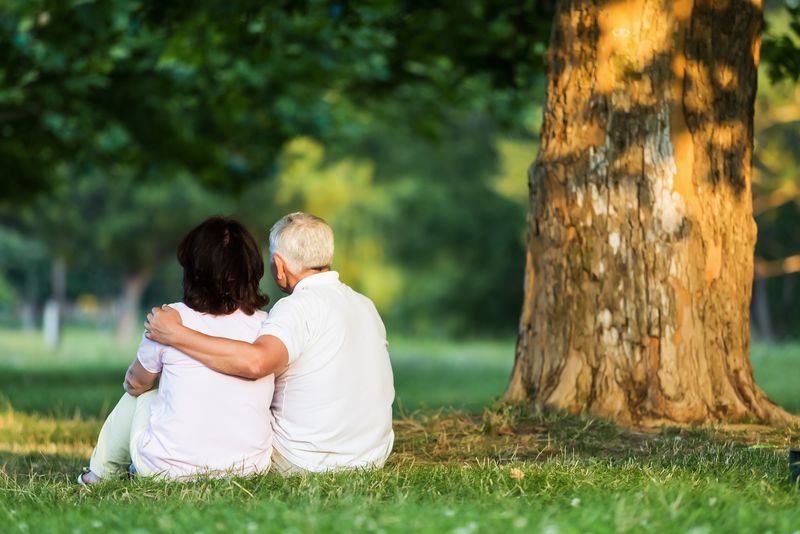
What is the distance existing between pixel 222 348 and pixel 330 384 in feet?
1.77

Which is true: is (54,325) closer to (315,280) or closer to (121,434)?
(121,434)

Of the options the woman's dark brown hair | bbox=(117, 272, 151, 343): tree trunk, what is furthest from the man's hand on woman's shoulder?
bbox=(117, 272, 151, 343): tree trunk

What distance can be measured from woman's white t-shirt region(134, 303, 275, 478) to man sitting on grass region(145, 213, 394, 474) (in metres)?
0.08

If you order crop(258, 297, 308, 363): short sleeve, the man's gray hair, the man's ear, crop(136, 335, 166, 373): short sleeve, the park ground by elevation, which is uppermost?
the man's gray hair

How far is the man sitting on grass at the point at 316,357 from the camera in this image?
17.2 ft

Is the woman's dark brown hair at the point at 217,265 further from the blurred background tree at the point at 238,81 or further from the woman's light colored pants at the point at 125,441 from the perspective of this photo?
the blurred background tree at the point at 238,81

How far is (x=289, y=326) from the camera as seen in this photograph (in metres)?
5.28

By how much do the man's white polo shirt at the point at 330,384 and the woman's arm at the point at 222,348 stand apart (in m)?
0.17

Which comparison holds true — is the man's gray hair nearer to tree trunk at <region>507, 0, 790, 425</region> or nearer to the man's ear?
the man's ear

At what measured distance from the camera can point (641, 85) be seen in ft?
23.5

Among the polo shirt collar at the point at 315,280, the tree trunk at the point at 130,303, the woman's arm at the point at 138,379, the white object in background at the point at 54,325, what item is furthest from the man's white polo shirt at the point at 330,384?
the tree trunk at the point at 130,303

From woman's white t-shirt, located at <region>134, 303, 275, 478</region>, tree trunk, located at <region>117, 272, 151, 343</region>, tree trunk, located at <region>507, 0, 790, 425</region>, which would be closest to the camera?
woman's white t-shirt, located at <region>134, 303, 275, 478</region>

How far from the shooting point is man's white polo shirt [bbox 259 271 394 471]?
5391 mm

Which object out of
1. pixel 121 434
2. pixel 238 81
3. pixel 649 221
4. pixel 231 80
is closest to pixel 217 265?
pixel 121 434
